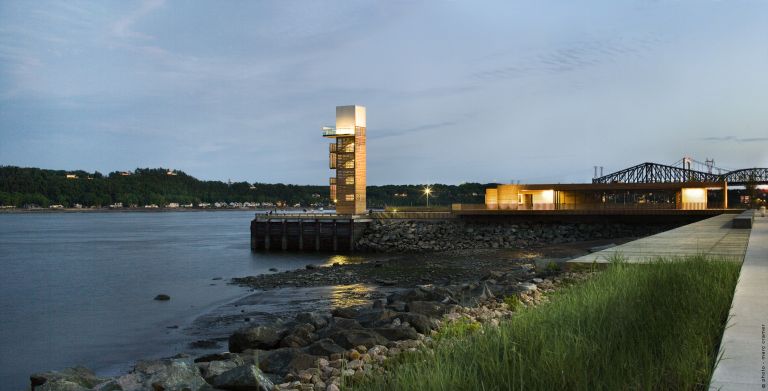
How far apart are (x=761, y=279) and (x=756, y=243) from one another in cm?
803

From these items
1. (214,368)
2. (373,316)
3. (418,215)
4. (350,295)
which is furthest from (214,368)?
(418,215)

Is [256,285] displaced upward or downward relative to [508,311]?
downward

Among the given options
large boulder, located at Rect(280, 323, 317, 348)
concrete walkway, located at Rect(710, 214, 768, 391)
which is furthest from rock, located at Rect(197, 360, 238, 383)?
→ concrete walkway, located at Rect(710, 214, 768, 391)

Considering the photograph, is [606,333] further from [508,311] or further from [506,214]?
[506,214]

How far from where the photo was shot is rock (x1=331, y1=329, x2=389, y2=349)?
944cm

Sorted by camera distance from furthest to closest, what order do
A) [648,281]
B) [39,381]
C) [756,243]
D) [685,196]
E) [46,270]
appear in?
[685,196] < [46,270] < [756,243] < [39,381] < [648,281]

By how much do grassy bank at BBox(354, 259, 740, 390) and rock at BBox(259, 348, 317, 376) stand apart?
2.03 metres

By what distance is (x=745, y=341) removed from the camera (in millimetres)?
5586

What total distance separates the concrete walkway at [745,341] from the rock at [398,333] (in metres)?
4.36

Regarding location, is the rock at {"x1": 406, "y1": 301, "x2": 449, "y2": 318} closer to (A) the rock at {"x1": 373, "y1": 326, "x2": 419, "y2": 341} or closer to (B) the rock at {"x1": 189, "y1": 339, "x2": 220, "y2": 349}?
(A) the rock at {"x1": 373, "y1": 326, "x2": 419, "y2": 341}

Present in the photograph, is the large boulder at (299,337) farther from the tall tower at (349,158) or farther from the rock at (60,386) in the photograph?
the tall tower at (349,158)

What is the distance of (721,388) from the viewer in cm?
411

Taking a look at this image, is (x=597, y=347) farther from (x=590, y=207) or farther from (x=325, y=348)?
(x=590, y=207)

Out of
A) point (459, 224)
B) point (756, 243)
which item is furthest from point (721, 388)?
point (459, 224)
